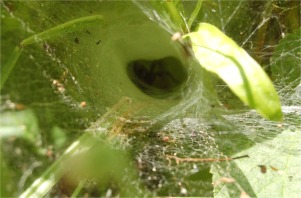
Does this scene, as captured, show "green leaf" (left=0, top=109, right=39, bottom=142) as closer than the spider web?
No

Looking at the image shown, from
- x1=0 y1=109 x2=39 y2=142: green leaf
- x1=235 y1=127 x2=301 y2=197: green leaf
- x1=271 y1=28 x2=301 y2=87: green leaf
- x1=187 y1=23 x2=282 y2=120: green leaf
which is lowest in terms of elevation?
x1=235 y1=127 x2=301 y2=197: green leaf

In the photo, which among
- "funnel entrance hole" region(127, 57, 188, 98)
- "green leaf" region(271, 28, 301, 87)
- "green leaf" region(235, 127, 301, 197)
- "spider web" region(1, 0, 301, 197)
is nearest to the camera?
"green leaf" region(235, 127, 301, 197)

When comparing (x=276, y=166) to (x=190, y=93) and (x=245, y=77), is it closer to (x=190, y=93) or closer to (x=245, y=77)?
(x=190, y=93)

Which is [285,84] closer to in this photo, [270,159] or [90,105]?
[270,159]

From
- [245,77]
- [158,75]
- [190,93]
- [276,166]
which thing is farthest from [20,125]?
[245,77]

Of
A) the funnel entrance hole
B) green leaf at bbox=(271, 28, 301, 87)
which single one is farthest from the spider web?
the funnel entrance hole

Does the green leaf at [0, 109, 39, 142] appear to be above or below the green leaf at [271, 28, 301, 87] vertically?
below

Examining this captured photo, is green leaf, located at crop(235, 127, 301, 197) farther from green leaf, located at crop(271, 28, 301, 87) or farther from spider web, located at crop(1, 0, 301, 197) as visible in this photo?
green leaf, located at crop(271, 28, 301, 87)
